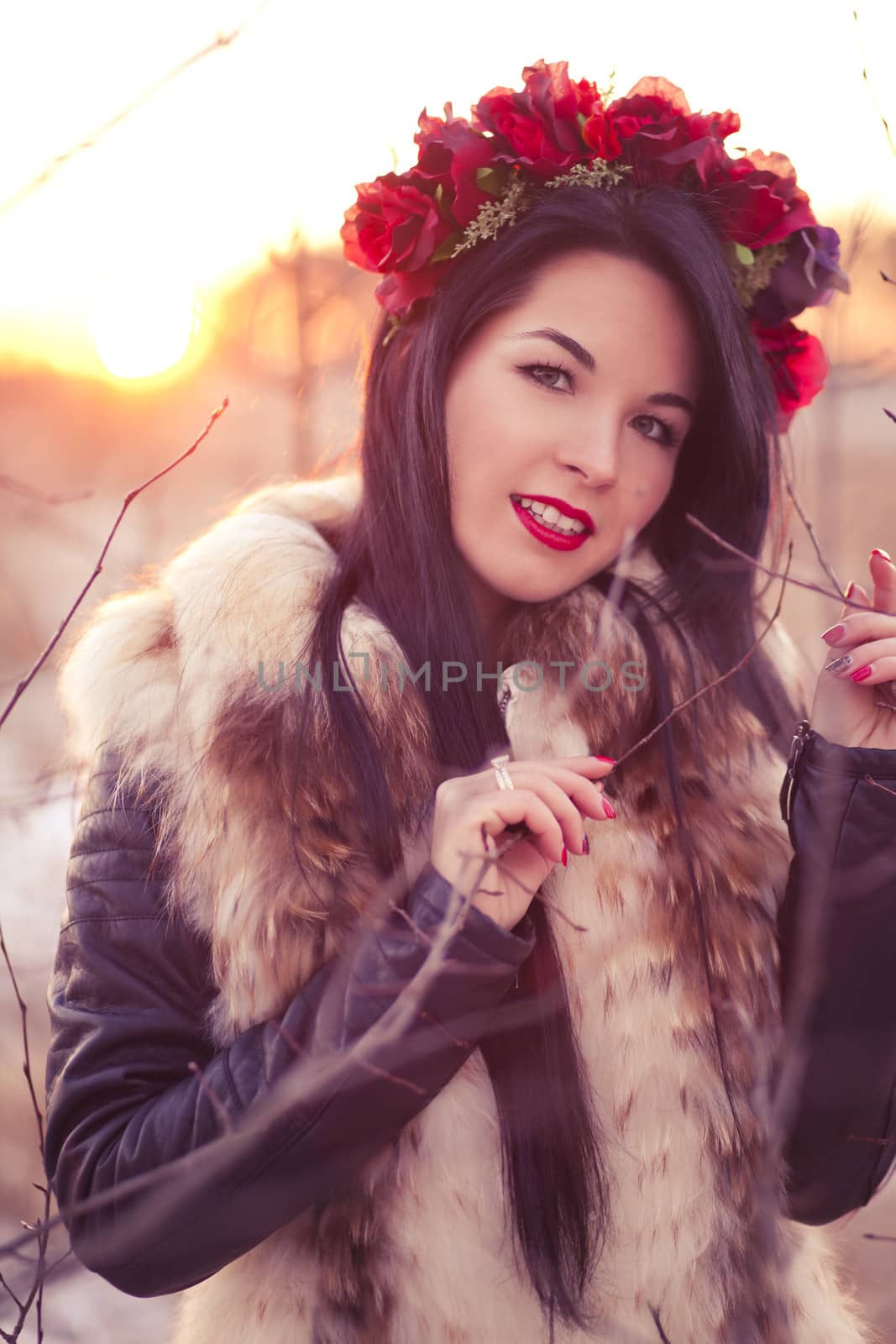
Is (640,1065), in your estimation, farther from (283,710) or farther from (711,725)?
(283,710)

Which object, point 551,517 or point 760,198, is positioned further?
point 760,198

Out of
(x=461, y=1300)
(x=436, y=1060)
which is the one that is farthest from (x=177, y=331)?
(x=461, y=1300)

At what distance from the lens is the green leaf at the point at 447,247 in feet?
→ 5.15

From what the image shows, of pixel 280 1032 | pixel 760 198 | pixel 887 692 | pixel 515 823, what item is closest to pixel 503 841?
pixel 515 823

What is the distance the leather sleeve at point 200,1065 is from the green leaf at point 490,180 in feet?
3.47

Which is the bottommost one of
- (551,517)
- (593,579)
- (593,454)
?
(593,579)

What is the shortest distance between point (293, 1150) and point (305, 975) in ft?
0.64

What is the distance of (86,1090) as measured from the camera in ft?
3.80

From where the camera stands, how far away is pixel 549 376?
1477 millimetres

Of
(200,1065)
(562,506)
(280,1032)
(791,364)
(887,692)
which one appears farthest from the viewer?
(791,364)

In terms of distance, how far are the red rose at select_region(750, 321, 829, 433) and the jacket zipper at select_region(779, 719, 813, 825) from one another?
25.1 inches

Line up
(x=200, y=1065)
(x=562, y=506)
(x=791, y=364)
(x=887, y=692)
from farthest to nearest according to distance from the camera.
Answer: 1. (x=791, y=364)
2. (x=562, y=506)
3. (x=887, y=692)
4. (x=200, y=1065)

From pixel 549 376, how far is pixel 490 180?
341 millimetres

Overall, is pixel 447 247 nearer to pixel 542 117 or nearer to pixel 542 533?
pixel 542 117
